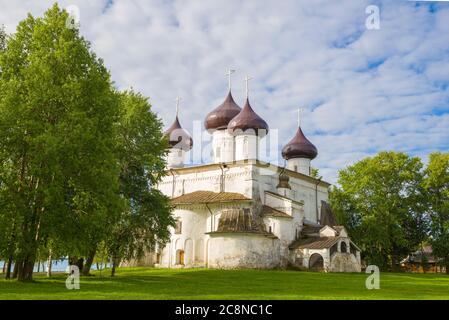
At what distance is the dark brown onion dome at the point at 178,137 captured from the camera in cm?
4609

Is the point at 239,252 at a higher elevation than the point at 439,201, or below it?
below

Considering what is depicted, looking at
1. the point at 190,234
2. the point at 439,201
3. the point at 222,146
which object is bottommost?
the point at 190,234

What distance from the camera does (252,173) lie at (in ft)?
122

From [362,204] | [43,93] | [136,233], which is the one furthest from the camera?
[362,204]

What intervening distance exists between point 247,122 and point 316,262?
39.1 feet

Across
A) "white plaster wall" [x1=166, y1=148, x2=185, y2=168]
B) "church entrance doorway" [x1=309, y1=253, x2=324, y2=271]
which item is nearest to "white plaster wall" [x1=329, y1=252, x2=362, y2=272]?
"church entrance doorway" [x1=309, y1=253, x2=324, y2=271]

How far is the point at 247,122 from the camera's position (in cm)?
3922

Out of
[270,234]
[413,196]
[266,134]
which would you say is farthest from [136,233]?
[413,196]

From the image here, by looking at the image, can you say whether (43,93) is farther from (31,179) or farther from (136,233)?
(136,233)

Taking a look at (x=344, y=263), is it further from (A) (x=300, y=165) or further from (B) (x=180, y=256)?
(A) (x=300, y=165)

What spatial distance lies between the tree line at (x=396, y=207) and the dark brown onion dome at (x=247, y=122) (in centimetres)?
1175

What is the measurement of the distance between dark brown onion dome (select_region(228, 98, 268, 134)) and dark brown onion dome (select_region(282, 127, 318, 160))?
22.9ft

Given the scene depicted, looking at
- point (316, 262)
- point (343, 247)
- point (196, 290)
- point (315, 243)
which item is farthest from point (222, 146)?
point (196, 290)
